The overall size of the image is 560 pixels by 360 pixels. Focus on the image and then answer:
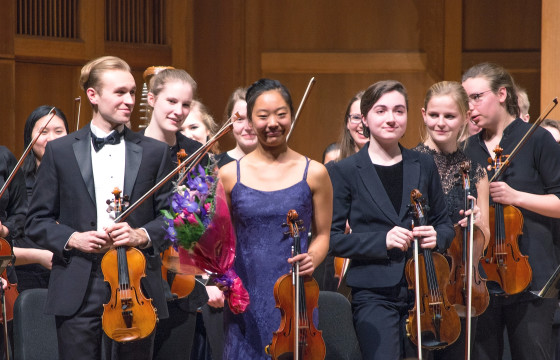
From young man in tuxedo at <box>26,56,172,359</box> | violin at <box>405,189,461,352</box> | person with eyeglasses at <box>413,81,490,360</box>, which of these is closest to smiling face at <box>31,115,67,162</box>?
young man in tuxedo at <box>26,56,172,359</box>

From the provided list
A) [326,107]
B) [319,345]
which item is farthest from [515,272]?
[326,107]

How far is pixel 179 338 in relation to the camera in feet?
12.8

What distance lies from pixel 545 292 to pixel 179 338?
1.51m

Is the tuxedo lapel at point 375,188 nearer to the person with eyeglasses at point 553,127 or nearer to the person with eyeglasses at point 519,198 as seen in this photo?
the person with eyeglasses at point 519,198

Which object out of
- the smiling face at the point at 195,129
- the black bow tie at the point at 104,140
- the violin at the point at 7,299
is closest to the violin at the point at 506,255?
the black bow tie at the point at 104,140

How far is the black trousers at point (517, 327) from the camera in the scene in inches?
143

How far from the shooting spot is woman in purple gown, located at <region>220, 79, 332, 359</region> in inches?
116

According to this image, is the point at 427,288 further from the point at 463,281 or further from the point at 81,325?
the point at 81,325

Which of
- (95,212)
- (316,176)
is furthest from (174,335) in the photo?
(316,176)

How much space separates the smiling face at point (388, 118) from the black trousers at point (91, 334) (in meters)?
1.08

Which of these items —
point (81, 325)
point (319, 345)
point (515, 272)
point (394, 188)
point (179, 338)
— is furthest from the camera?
point (179, 338)

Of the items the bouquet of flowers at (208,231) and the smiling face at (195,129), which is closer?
the bouquet of flowers at (208,231)

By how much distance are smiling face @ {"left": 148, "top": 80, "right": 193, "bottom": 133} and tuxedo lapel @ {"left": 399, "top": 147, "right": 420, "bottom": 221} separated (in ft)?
3.42

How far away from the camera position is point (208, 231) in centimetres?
290
